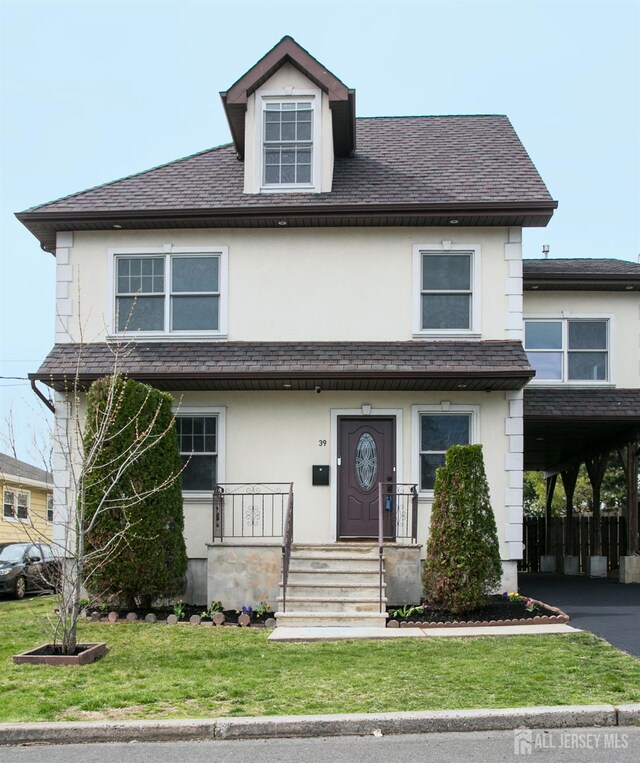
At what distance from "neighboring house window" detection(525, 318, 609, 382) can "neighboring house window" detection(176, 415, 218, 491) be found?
21.3 ft

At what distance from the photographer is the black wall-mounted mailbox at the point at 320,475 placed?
14.9 m

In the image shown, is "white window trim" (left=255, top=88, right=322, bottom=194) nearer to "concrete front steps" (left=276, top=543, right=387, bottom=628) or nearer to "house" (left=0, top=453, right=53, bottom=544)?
"concrete front steps" (left=276, top=543, right=387, bottom=628)

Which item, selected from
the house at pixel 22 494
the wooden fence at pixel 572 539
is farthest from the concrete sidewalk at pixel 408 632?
the house at pixel 22 494

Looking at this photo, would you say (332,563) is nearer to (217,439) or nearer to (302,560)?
(302,560)

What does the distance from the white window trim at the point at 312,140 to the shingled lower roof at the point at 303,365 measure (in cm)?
268

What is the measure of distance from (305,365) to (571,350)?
6026 mm

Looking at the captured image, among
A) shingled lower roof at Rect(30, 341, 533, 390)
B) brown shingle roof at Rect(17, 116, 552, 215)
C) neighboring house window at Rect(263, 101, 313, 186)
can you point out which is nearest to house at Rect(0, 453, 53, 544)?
shingled lower roof at Rect(30, 341, 533, 390)

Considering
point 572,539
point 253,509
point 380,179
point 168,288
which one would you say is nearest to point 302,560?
point 253,509

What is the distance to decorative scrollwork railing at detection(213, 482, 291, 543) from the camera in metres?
14.9

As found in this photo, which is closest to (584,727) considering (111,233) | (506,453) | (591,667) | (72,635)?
(591,667)

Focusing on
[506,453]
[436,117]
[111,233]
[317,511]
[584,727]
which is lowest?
[584,727]

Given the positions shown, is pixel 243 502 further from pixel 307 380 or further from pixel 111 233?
pixel 111 233

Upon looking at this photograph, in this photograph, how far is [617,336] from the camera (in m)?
18.0

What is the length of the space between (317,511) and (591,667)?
6.61 meters
